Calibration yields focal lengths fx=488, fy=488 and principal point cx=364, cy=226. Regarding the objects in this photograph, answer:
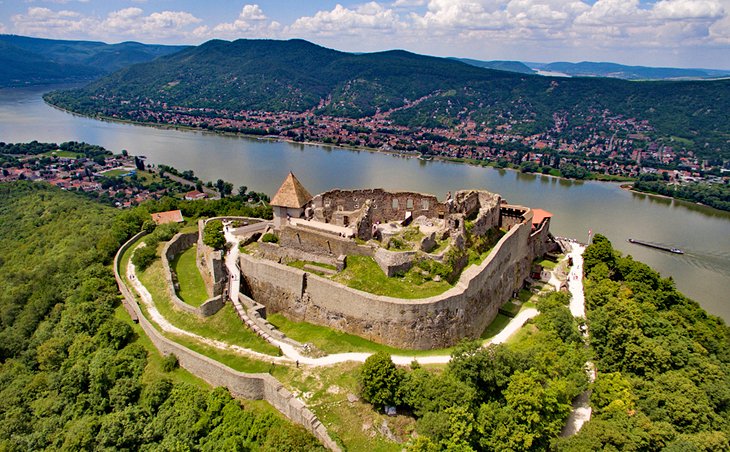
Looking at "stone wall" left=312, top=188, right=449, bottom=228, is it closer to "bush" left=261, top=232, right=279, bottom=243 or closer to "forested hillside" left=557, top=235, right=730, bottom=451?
"bush" left=261, top=232, right=279, bottom=243

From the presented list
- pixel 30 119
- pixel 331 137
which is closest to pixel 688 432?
pixel 331 137

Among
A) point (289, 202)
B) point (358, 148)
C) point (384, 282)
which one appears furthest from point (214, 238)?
point (358, 148)

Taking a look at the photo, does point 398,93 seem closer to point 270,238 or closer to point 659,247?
point 659,247

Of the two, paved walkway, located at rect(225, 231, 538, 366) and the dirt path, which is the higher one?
paved walkway, located at rect(225, 231, 538, 366)

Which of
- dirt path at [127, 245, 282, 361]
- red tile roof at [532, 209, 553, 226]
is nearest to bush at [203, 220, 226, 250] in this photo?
dirt path at [127, 245, 282, 361]

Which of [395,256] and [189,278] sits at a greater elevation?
[395,256]
